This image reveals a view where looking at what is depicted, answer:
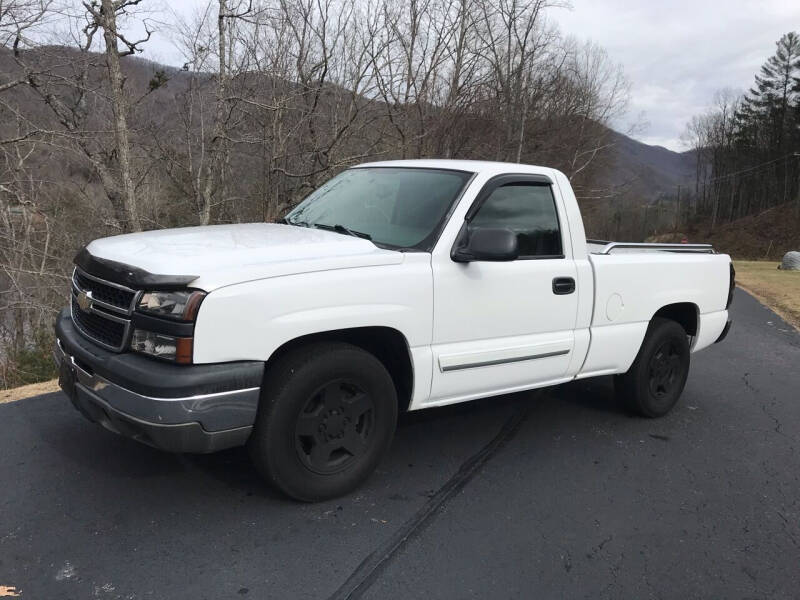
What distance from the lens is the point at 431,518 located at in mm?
3328

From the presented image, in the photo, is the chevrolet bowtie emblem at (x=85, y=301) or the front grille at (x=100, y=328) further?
the chevrolet bowtie emblem at (x=85, y=301)

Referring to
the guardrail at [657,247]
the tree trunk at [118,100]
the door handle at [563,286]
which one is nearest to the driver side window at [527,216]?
the door handle at [563,286]

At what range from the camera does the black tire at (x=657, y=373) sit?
4.93 m

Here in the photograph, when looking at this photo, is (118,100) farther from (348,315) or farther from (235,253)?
(348,315)

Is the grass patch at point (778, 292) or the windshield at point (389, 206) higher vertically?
the windshield at point (389, 206)

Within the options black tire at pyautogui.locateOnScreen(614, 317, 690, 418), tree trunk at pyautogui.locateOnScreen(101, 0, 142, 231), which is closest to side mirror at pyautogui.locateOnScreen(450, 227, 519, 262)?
black tire at pyautogui.locateOnScreen(614, 317, 690, 418)

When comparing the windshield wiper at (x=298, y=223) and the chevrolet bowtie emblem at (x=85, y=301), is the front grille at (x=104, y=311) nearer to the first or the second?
the chevrolet bowtie emblem at (x=85, y=301)

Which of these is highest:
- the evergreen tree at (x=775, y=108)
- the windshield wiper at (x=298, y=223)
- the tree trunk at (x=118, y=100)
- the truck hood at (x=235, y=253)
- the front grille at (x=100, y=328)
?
the evergreen tree at (x=775, y=108)

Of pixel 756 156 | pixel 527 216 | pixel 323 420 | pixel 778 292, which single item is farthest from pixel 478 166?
pixel 756 156

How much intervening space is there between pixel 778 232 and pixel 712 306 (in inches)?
2722

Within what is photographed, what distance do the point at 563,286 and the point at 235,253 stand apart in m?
2.17

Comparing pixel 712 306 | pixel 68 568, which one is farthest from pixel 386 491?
pixel 712 306

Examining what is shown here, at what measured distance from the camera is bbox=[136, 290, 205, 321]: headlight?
2.78 m

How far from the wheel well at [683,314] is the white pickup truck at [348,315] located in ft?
1.21
